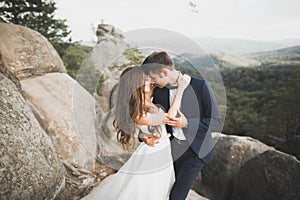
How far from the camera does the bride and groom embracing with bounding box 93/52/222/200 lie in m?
1.76

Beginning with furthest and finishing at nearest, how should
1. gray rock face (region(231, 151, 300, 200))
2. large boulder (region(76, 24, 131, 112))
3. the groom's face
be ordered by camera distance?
gray rock face (region(231, 151, 300, 200))
large boulder (region(76, 24, 131, 112))
the groom's face

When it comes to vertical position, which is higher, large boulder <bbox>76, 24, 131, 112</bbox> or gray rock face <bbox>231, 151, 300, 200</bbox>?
large boulder <bbox>76, 24, 131, 112</bbox>

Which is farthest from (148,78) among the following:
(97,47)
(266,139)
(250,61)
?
(250,61)

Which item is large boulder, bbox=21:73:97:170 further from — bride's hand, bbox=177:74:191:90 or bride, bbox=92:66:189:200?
bride's hand, bbox=177:74:191:90

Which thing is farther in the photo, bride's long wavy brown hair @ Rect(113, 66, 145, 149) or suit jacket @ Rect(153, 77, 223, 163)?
suit jacket @ Rect(153, 77, 223, 163)

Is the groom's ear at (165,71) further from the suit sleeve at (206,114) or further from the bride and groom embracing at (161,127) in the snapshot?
the suit sleeve at (206,114)

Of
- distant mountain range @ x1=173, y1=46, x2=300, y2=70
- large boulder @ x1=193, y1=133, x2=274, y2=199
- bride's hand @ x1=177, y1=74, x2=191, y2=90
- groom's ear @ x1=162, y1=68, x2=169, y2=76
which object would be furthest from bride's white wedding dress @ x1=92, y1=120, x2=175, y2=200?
distant mountain range @ x1=173, y1=46, x2=300, y2=70

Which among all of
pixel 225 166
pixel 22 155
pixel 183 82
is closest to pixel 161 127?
pixel 183 82

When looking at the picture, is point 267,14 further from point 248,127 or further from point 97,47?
point 97,47

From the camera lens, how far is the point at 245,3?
8.27 metres

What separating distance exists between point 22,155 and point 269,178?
2614 mm

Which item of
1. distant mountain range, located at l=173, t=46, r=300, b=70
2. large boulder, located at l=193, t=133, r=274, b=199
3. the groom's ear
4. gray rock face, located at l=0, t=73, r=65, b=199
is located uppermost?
the groom's ear

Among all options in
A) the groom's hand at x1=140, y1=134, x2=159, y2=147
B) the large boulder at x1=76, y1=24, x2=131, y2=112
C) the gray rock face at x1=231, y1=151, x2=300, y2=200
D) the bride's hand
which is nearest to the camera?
the bride's hand

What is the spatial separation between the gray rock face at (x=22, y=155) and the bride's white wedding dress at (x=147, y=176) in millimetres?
858
